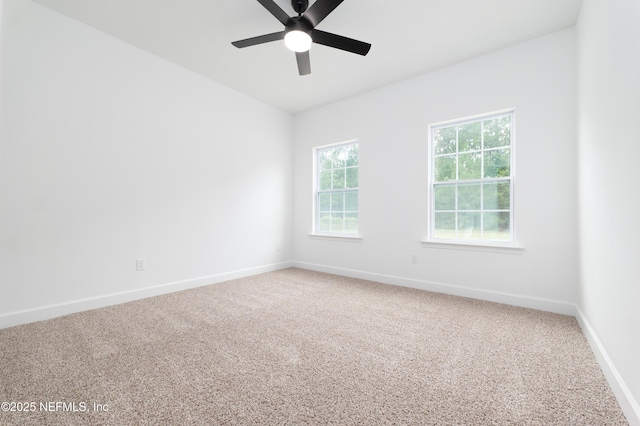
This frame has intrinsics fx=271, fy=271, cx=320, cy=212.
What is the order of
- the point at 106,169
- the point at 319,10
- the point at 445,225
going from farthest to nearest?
1. the point at 445,225
2. the point at 106,169
3. the point at 319,10

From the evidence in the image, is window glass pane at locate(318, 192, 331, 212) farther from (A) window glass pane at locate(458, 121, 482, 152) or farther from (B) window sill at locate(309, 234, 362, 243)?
(A) window glass pane at locate(458, 121, 482, 152)

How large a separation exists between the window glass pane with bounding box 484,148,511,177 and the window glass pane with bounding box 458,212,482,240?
0.49m

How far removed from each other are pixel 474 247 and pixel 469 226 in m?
0.26

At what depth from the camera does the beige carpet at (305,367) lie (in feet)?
4.22

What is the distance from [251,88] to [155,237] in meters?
2.42

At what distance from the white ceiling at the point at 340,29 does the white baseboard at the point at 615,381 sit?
106 inches

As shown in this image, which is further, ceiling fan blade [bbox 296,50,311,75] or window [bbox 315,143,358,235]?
window [bbox 315,143,358,235]

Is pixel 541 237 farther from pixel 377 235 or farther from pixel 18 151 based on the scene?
pixel 18 151

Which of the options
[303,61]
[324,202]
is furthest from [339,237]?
[303,61]

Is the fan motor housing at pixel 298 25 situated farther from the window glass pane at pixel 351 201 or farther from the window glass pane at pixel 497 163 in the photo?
the window glass pane at pixel 351 201

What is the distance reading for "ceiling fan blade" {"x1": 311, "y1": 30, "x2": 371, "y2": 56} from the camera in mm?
2162

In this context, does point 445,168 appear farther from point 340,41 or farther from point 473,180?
point 340,41

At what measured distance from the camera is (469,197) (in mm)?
3229

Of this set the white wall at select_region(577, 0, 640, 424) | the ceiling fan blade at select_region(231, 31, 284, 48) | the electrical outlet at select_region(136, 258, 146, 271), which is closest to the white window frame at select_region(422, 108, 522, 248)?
the white wall at select_region(577, 0, 640, 424)
